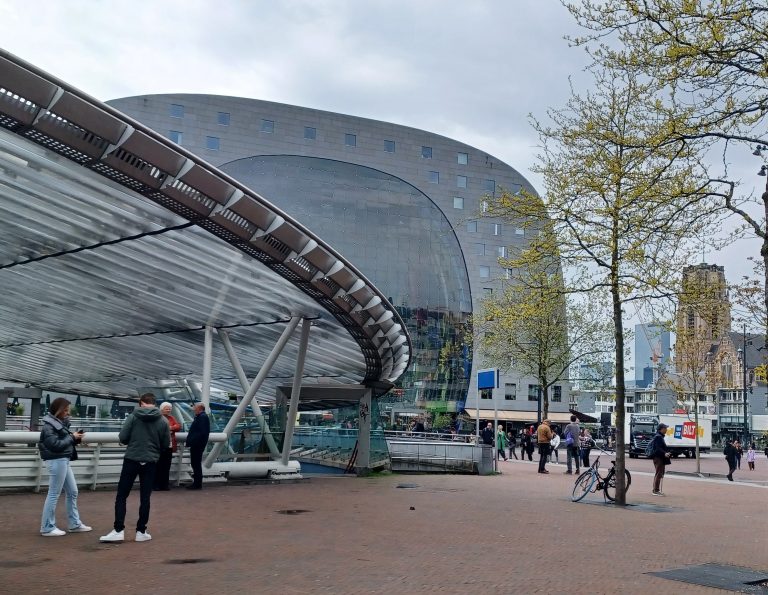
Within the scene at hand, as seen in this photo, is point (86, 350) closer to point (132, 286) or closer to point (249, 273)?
point (132, 286)

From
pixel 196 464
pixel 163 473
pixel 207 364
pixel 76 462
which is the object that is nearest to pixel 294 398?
pixel 207 364

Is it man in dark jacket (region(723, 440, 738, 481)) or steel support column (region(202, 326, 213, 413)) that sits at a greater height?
steel support column (region(202, 326, 213, 413))

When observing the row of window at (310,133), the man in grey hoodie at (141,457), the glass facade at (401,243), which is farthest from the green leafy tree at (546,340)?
the row of window at (310,133)

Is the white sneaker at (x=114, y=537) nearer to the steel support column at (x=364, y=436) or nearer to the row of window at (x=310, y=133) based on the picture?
the steel support column at (x=364, y=436)

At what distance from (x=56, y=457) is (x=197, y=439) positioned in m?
6.26

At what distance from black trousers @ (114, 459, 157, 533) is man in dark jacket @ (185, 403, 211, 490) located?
21.0ft

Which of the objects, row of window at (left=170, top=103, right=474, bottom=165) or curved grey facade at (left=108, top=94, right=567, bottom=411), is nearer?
curved grey facade at (left=108, top=94, right=567, bottom=411)

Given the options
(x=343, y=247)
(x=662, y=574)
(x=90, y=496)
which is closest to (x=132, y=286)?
(x=90, y=496)

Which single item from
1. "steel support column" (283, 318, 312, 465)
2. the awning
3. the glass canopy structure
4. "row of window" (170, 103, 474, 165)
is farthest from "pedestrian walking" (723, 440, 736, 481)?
"row of window" (170, 103, 474, 165)

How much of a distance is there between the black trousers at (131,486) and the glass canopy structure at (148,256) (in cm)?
357

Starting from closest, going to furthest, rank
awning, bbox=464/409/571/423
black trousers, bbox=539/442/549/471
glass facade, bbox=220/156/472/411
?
1. black trousers, bbox=539/442/549/471
2. glass facade, bbox=220/156/472/411
3. awning, bbox=464/409/571/423

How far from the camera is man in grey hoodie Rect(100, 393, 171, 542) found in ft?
29.2

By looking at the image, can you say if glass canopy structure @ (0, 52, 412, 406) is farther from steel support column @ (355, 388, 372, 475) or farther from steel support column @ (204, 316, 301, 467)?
steel support column @ (355, 388, 372, 475)

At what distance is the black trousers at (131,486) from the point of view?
884 cm
